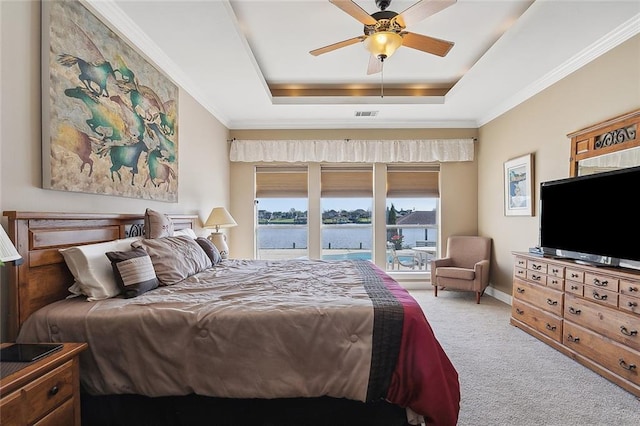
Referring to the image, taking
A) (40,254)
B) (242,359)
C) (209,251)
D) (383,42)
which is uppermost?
(383,42)

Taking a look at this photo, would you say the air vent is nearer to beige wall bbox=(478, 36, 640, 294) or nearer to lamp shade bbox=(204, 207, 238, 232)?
beige wall bbox=(478, 36, 640, 294)

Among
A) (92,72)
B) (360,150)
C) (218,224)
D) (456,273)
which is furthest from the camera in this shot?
(360,150)

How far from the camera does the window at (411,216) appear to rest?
5.60 meters

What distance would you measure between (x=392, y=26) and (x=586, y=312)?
9.21ft

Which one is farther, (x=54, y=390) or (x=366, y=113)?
(x=366, y=113)

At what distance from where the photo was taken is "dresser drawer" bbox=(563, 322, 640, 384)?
229 cm

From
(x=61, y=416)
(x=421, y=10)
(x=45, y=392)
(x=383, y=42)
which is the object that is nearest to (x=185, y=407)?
(x=61, y=416)

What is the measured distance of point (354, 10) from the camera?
237 cm

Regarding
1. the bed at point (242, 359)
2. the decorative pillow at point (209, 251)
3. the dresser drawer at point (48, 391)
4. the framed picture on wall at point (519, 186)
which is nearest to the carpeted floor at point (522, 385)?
the bed at point (242, 359)

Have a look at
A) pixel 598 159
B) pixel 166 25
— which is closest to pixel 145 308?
pixel 166 25

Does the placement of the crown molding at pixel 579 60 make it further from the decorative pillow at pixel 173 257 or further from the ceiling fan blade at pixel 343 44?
the decorative pillow at pixel 173 257

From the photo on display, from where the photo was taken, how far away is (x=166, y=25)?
2.68m

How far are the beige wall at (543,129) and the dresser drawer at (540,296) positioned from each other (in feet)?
2.43

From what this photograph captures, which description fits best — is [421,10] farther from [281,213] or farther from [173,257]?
[281,213]
